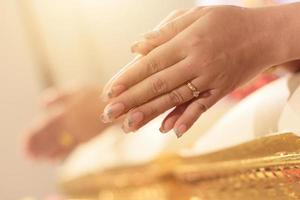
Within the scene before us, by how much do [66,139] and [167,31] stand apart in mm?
1083

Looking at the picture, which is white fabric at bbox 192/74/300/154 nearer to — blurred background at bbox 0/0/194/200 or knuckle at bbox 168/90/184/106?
knuckle at bbox 168/90/184/106

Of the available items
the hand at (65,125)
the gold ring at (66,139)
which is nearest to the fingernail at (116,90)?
the hand at (65,125)

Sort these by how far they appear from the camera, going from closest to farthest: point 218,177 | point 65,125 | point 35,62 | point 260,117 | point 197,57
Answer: point 197,57 → point 260,117 → point 218,177 → point 65,125 → point 35,62

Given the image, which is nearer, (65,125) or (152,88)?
(152,88)

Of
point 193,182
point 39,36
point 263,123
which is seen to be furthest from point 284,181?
point 39,36

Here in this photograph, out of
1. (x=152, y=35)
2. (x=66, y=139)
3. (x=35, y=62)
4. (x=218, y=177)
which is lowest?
(x=218, y=177)

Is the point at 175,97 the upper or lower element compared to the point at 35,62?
lower

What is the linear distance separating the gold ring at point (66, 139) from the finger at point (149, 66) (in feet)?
3.45

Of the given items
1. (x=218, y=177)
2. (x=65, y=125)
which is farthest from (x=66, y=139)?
(x=218, y=177)

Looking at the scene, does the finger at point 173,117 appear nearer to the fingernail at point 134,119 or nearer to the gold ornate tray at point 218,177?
the fingernail at point 134,119

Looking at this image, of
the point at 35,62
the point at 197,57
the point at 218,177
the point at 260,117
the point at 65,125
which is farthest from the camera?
the point at 35,62

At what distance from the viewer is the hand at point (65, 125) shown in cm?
153

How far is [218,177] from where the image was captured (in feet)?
2.94

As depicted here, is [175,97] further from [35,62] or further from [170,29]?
[35,62]
